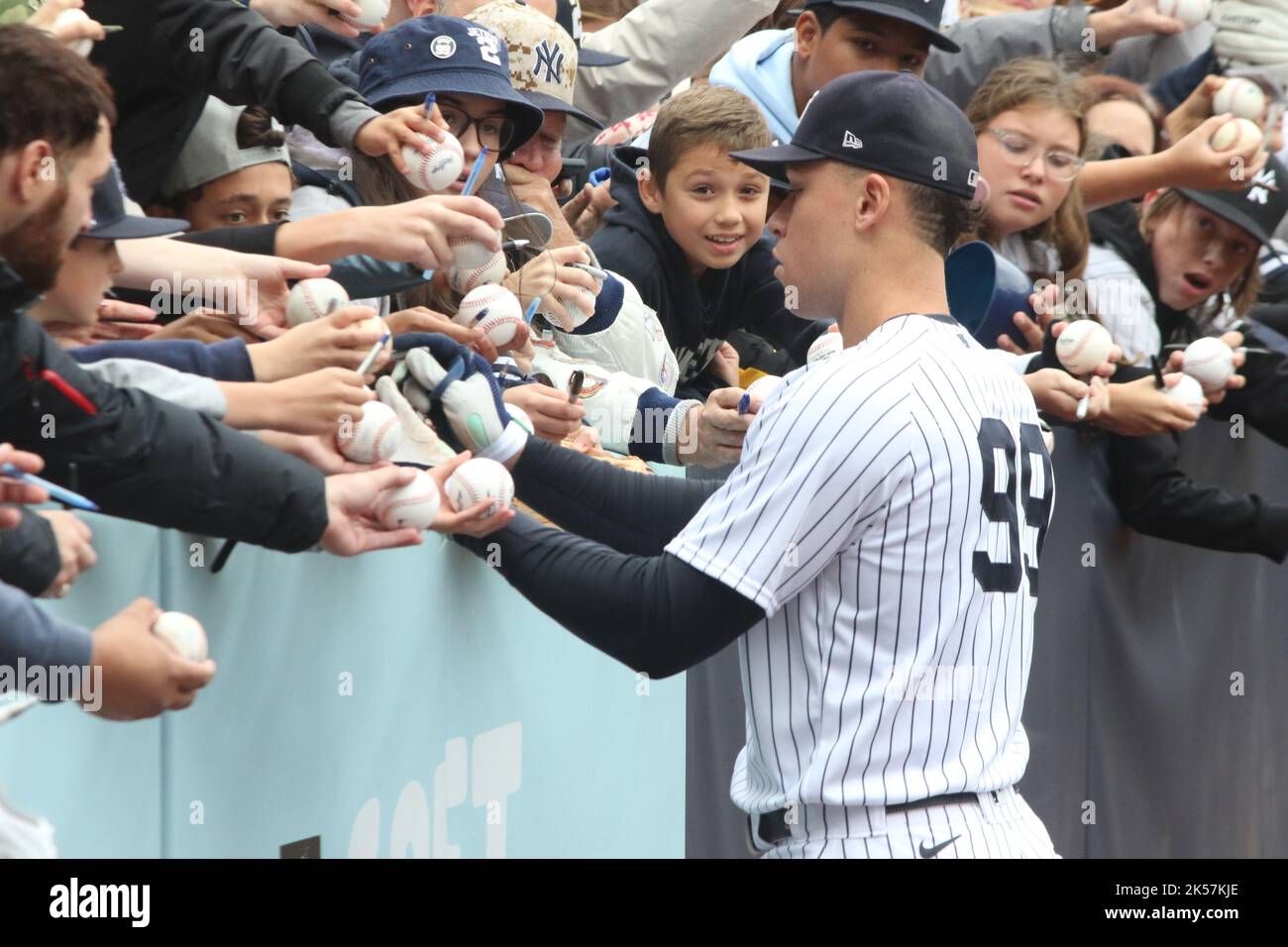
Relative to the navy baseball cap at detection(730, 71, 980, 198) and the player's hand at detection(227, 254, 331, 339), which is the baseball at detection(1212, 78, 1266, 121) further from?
the player's hand at detection(227, 254, 331, 339)

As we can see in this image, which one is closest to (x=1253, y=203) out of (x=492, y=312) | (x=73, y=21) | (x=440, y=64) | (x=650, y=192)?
(x=650, y=192)

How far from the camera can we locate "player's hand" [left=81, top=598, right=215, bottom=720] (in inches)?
88.6

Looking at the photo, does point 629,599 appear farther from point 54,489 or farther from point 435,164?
point 435,164

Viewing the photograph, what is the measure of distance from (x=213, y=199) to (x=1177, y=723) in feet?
13.4

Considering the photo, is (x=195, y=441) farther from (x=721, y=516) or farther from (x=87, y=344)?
(x=721, y=516)

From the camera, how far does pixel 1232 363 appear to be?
231 inches

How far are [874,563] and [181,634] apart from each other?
1.17m

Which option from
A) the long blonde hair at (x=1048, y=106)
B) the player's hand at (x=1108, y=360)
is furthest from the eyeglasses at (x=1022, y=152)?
the player's hand at (x=1108, y=360)

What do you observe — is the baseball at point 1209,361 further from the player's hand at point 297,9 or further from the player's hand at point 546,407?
the player's hand at point 297,9

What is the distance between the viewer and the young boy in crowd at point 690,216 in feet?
16.8

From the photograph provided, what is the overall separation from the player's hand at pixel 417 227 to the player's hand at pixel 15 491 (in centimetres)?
119

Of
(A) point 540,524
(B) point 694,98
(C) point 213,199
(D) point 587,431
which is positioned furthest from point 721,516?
(B) point 694,98

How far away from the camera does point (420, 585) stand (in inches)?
133

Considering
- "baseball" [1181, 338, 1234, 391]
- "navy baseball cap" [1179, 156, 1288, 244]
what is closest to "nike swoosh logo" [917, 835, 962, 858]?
"baseball" [1181, 338, 1234, 391]
